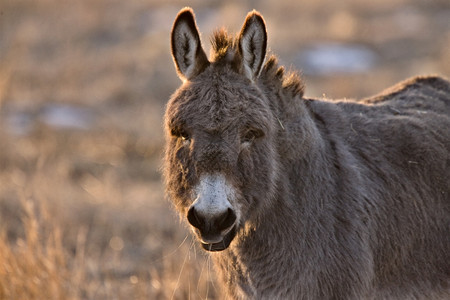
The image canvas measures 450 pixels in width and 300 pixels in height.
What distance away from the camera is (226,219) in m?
3.12

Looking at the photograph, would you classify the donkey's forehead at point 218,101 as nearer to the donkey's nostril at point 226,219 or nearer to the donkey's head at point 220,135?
the donkey's head at point 220,135

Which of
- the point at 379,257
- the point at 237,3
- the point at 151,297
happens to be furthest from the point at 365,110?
the point at 237,3

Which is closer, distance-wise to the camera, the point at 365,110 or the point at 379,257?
the point at 379,257

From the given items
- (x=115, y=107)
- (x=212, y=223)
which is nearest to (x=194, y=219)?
(x=212, y=223)

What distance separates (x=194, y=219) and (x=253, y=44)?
1.02 metres

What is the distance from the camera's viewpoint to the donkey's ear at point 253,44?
3451 millimetres

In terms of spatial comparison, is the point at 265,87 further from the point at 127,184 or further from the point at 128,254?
the point at 127,184

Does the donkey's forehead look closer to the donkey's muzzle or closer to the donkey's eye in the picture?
the donkey's eye

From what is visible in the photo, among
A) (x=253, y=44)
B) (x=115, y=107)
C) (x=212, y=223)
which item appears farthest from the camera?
(x=115, y=107)

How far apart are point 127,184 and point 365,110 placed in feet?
20.2

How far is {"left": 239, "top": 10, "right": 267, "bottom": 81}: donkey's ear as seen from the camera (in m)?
3.45

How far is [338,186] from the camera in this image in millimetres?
3787

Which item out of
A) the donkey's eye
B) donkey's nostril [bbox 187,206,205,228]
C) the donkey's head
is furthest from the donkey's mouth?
the donkey's eye

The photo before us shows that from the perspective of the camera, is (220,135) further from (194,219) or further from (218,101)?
(194,219)
